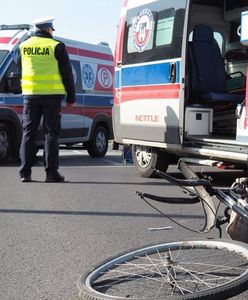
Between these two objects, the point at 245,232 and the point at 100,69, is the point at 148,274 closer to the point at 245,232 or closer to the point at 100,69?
the point at 245,232

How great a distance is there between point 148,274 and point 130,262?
0.14 meters

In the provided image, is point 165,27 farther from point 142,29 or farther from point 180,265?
point 180,265

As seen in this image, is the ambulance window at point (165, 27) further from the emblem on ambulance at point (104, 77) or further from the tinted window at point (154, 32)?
the emblem on ambulance at point (104, 77)

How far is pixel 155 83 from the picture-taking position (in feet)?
25.3

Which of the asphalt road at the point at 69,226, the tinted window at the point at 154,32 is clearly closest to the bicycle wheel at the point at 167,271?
the asphalt road at the point at 69,226

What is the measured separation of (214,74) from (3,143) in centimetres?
435

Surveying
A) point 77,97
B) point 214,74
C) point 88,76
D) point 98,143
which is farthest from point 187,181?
point 98,143

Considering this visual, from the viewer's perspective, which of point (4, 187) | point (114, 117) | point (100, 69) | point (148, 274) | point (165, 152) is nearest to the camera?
point (148, 274)

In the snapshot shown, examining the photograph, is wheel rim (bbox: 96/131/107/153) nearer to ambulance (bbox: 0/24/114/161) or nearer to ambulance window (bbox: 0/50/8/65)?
ambulance (bbox: 0/24/114/161)

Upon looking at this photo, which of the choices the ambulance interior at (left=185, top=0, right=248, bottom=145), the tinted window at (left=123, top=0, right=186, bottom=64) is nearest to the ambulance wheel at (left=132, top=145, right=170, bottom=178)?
the ambulance interior at (left=185, top=0, right=248, bottom=145)

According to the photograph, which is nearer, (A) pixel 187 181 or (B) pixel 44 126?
(A) pixel 187 181

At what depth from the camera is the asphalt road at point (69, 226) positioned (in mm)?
Result: 3906

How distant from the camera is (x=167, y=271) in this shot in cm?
325

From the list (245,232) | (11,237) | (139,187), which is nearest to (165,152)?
(139,187)
